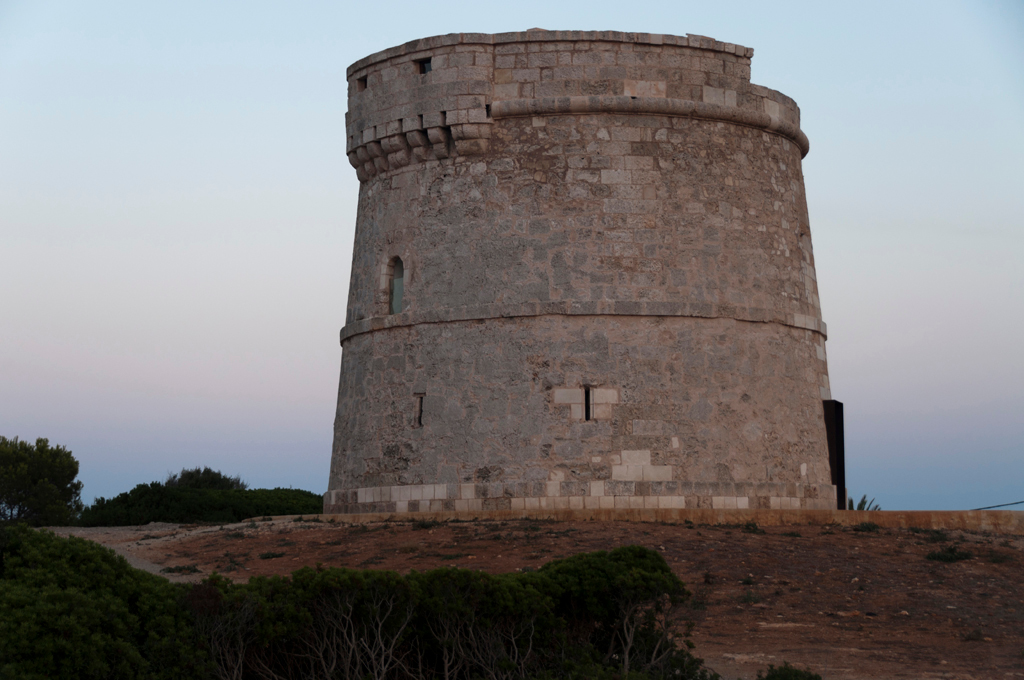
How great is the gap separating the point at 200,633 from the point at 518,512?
7971 millimetres

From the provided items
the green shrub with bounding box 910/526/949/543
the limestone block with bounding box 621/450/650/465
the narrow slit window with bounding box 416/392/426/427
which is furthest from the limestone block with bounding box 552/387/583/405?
the green shrub with bounding box 910/526/949/543

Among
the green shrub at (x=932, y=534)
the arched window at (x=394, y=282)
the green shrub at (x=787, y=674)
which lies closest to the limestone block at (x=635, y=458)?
the green shrub at (x=932, y=534)

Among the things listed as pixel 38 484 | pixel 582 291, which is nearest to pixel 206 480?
pixel 38 484

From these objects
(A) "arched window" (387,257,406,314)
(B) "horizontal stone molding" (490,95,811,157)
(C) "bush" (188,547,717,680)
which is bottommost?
(C) "bush" (188,547,717,680)

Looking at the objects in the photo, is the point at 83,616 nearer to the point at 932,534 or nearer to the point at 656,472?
the point at 656,472

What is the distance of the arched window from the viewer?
54.7 feet

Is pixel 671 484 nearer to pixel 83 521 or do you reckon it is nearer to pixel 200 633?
pixel 200 633

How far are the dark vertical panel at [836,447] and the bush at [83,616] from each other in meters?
12.1

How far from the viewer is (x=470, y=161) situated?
52.3 ft

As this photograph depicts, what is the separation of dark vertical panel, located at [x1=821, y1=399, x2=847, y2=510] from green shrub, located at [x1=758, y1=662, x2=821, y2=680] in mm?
9231

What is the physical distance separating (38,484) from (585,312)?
594 inches

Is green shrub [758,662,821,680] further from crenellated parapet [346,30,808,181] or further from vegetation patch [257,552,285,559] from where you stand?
crenellated parapet [346,30,808,181]

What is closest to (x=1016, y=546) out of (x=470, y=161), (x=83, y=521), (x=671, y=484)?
(x=671, y=484)

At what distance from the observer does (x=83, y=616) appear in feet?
20.9
